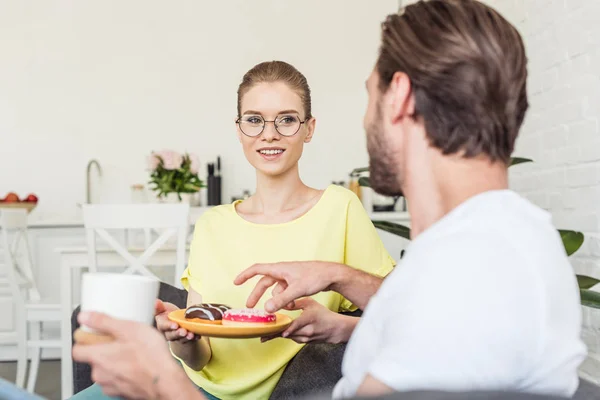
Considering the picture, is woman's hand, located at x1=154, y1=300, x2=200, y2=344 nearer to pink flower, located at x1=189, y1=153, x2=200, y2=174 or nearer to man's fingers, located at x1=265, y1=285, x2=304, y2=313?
man's fingers, located at x1=265, y1=285, x2=304, y2=313

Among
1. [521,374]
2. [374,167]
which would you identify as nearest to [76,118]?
[374,167]

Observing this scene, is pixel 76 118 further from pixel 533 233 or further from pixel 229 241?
pixel 533 233

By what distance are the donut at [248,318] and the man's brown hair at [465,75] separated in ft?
1.83

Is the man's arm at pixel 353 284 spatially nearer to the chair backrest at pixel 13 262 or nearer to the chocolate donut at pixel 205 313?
the chocolate donut at pixel 205 313

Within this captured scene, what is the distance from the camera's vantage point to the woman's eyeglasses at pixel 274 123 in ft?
5.54

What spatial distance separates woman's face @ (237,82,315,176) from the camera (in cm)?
168

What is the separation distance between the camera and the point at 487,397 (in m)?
0.62

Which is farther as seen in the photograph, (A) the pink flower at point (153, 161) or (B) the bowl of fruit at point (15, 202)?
(B) the bowl of fruit at point (15, 202)

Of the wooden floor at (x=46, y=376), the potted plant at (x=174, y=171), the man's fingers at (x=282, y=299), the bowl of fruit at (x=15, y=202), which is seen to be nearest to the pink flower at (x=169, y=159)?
the potted plant at (x=174, y=171)

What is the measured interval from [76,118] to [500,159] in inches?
177

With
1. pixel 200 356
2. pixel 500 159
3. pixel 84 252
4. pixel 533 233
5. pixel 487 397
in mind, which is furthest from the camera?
pixel 84 252

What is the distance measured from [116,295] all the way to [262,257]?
2.70 ft

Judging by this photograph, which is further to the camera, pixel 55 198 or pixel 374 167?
pixel 55 198

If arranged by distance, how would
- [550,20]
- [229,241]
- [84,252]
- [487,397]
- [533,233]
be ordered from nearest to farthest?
1. [487,397]
2. [533,233]
3. [229,241]
4. [550,20]
5. [84,252]
